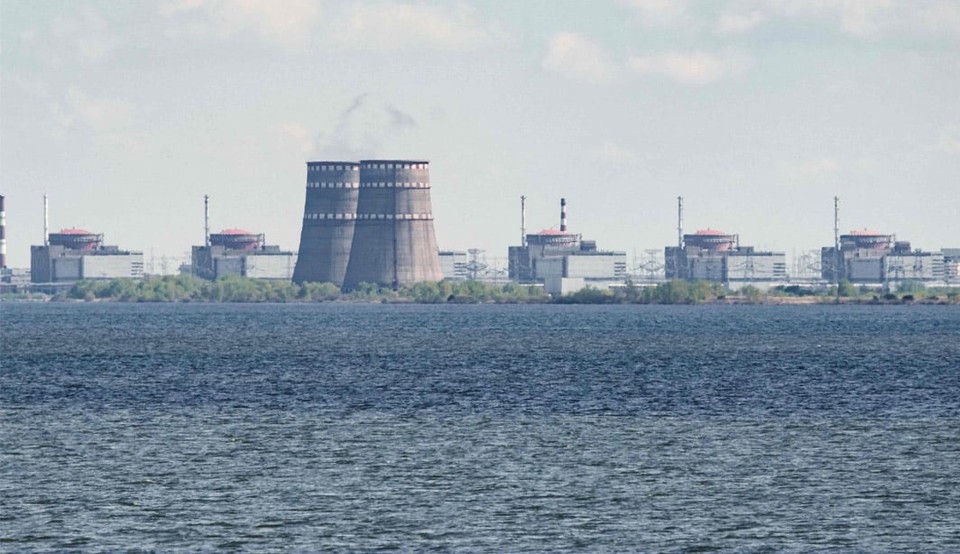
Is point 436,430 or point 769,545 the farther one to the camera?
point 436,430

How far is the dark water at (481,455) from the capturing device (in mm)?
34531

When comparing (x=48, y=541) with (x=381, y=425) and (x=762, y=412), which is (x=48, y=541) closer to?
(x=381, y=425)

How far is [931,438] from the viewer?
50.4 m

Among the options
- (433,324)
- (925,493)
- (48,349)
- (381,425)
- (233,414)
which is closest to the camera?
(925,493)

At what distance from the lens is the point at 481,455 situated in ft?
152

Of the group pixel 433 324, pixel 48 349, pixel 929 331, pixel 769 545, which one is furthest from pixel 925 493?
pixel 433 324

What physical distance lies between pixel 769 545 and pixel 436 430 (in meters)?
21.1

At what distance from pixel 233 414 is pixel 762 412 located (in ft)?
58.2

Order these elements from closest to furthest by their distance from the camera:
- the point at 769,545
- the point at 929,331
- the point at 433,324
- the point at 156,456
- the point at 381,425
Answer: the point at 769,545 → the point at 156,456 → the point at 381,425 → the point at 929,331 → the point at 433,324

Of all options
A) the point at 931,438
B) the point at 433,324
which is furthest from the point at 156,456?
the point at 433,324

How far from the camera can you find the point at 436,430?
53.1 meters

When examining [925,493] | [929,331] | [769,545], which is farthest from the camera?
[929,331]

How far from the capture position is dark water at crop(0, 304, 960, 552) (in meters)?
34.5

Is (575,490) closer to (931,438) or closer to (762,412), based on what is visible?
(931,438)
